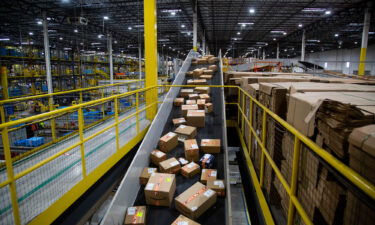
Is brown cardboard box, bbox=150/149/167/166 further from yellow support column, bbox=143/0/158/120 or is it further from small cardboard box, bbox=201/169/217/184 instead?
yellow support column, bbox=143/0/158/120

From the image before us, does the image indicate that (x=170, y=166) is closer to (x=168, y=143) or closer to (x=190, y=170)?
(x=190, y=170)

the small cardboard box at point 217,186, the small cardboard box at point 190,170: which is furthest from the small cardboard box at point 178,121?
the small cardboard box at point 217,186

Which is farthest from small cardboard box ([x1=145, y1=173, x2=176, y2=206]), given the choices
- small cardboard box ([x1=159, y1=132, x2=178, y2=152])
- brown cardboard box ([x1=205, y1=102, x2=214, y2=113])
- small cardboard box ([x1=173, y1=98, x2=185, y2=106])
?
small cardboard box ([x1=173, y1=98, x2=185, y2=106])

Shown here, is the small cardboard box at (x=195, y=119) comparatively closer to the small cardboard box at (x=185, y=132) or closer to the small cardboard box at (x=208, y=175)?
the small cardboard box at (x=185, y=132)

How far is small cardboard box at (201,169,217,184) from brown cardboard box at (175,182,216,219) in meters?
0.28

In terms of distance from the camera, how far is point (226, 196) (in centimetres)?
359

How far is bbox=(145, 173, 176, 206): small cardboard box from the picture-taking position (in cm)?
354

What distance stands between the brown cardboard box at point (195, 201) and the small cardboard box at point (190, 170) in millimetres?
508

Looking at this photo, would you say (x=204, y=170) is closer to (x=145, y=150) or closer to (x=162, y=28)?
(x=145, y=150)

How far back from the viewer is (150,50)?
6855 millimetres

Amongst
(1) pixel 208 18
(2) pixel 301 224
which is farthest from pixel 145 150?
(1) pixel 208 18

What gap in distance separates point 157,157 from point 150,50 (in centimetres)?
376

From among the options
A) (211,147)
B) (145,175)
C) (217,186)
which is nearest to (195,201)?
(217,186)

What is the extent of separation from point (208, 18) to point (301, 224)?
884 inches
